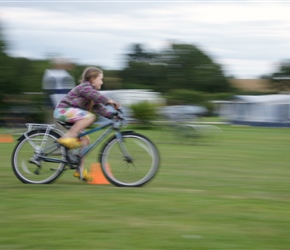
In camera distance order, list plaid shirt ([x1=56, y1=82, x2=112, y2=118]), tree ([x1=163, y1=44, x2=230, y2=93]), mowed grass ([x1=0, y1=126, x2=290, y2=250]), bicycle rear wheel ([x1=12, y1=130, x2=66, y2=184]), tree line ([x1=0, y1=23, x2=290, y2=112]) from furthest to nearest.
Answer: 1. tree ([x1=163, y1=44, x2=230, y2=93])
2. tree line ([x1=0, y1=23, x2=290, y2=112])
3. bicycle rear wheel ([x1=12, y1=130, x2=66, y2=184])
4. plaid shirt ([x1=56, y1=82, x2=112, y2=118])
5. mowed grass ([x1=0, y1=126, x2=290, y2=250])

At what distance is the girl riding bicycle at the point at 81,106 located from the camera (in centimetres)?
804

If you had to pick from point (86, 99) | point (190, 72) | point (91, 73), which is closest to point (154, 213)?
point (86, 99)

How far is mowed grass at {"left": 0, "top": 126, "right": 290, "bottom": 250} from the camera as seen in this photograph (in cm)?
512

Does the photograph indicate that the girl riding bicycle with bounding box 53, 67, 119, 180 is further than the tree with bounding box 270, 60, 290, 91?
No

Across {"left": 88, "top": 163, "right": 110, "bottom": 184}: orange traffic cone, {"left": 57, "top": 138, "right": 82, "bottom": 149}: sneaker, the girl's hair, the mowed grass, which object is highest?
the girl's hair

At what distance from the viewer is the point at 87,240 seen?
5.11 m

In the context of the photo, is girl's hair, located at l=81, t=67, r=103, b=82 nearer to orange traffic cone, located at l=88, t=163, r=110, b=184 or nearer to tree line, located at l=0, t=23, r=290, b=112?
orange traffic cone, located at l=88, t=163, r=110, b=184

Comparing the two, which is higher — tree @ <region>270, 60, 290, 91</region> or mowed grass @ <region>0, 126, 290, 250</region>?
tree @ <region>270, 60, 290, 91</region>

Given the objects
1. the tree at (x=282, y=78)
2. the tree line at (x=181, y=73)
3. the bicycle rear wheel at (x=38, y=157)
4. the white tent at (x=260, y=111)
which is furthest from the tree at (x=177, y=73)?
the bicycle rear wheel at (x=38, y=157)

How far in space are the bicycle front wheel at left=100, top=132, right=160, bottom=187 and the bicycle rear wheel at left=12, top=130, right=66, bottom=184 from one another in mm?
585

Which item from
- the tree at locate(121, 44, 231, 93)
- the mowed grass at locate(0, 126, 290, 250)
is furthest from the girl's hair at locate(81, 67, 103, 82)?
the tree at locate(121, 44, 231, 93)

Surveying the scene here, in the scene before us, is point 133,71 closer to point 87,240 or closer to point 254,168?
point 254,168

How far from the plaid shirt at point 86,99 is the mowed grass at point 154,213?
971 millimetres

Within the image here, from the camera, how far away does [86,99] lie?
810 cm
